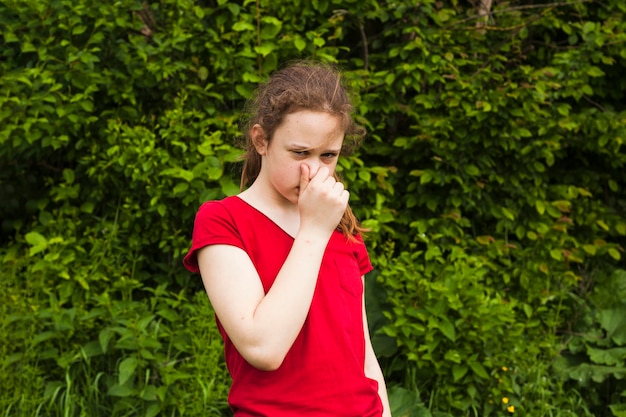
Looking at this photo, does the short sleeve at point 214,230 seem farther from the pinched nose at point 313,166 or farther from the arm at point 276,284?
the pinched nose at point 313,166

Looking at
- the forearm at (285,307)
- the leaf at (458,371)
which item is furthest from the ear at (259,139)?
the leaf at (458,371)

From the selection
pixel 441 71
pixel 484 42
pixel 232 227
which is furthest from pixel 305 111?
pixel 484 42

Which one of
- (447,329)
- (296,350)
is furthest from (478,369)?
(296,350)

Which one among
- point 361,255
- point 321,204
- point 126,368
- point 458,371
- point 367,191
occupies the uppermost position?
point 321,204

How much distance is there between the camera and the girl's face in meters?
1.75

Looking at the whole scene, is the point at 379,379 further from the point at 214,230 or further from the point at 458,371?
the point at 458,371

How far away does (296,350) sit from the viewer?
5.63 ft

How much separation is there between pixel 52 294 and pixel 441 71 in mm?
2387

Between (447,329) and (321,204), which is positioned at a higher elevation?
(321,204)

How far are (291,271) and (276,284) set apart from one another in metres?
0.04

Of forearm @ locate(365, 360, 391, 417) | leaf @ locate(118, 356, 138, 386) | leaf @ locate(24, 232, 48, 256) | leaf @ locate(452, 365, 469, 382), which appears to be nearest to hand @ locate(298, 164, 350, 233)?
forearm @ locate(365, 360, 391, 417)

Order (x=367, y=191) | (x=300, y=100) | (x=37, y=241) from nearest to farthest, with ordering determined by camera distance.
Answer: (x=300, y=100) → (x=37, y=241) → (x=367, y=191)

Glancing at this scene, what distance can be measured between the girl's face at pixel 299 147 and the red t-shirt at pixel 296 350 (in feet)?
0.31

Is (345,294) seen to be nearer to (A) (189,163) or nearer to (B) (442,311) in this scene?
(B) (442,311)
